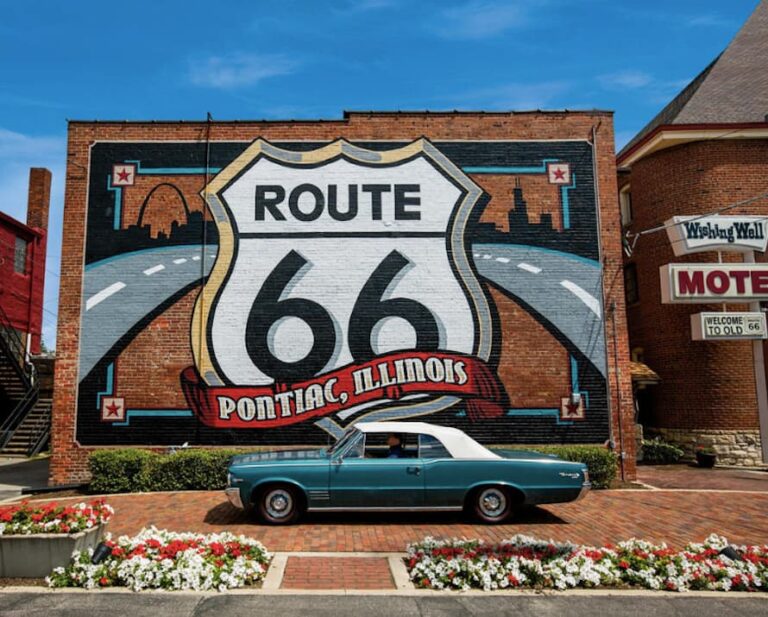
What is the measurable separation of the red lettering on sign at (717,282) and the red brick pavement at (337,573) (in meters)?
11.7

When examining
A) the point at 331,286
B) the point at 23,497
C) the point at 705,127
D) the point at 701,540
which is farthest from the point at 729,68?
the point at 23,497

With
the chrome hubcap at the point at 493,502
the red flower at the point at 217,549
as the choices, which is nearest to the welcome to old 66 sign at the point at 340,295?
the chrome hubcap at the point at 493,502

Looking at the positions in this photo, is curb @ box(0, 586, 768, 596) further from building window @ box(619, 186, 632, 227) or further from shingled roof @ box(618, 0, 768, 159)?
building window @ box(619, 186, 632, 227)

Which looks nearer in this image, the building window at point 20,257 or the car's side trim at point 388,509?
the car's side trim at point 388,509

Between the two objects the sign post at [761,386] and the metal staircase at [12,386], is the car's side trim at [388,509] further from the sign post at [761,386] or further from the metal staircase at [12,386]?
the metal staircase at [12,386]

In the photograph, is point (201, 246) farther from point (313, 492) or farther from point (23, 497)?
point (313, 492)

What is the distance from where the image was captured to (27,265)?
87.9ft

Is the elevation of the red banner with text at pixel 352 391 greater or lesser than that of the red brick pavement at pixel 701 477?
greater

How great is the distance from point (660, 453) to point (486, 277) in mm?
7576

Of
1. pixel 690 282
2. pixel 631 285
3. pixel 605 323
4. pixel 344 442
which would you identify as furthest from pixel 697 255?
pixel 344 442

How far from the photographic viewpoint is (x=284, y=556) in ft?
23.2

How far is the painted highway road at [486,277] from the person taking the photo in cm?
1303

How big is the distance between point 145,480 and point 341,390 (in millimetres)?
4150

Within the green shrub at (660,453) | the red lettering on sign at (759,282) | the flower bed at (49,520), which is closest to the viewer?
the flower bed at (49,520)
